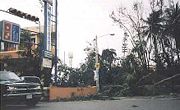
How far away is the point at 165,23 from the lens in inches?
2522

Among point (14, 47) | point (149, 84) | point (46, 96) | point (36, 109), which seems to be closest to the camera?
point (36, 109)

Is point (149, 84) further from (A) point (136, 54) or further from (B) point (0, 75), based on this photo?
(B) point (0, 75)

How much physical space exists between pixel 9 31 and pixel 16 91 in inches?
856

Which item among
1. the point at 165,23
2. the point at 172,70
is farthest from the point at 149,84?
the point at 165,23

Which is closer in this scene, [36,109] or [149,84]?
[36,109]

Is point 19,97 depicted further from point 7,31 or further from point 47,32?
point 7,31

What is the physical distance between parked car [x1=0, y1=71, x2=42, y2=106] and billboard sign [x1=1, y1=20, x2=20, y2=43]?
19238 millimetres

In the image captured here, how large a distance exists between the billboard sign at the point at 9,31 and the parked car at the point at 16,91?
63.1 ft

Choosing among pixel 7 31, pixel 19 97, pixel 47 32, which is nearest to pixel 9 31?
pixel 7 31

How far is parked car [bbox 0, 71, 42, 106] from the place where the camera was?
17.5 m

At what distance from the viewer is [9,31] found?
127 feet

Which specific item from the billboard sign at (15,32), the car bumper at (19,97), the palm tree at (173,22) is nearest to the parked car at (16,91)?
the car bumper at (19,97)

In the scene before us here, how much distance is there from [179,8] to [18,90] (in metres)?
48.8

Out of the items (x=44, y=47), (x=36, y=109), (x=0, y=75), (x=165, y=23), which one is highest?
(x=165, y=23)
